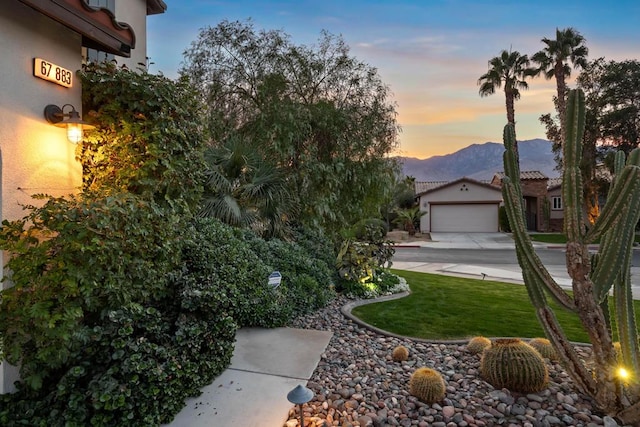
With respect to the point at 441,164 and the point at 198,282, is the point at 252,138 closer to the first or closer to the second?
the point at 198,282

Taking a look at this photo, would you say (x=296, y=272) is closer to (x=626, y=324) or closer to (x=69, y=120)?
(x=69, y=120)

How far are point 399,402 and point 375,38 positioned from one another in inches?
408

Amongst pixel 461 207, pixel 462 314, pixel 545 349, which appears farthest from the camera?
pixel 461 207

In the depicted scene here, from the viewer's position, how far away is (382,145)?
913 cm

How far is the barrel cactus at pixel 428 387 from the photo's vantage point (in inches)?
127

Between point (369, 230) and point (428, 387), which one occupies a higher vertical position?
point (369, 230)

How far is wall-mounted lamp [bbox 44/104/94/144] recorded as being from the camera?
3287mm

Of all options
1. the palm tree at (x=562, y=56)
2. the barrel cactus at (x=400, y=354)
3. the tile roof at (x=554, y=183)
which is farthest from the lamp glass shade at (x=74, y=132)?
the tile roof at (x=554, y=183)

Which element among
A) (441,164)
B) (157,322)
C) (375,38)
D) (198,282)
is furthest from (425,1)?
(441,164)

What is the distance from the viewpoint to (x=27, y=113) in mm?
3082

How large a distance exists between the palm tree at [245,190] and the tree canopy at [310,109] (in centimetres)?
67

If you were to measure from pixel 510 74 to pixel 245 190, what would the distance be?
829 inches

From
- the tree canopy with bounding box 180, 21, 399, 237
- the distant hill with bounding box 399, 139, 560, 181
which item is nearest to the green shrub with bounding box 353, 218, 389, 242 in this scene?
the tree canopy with bounding box 180, 21, 399, 237

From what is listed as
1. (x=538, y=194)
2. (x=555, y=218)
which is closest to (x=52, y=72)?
(x=538, y=194)
